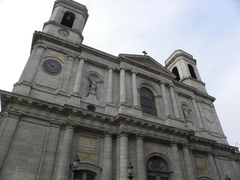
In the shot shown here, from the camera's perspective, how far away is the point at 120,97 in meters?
15.9

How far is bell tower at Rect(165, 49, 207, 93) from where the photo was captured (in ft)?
85.2

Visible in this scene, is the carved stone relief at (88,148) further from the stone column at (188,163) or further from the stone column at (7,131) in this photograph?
the stone column at (188,163)

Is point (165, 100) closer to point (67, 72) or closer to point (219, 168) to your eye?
point (219, 168)

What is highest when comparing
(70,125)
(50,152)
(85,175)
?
(70,125)

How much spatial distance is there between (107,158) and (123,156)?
1085 mm

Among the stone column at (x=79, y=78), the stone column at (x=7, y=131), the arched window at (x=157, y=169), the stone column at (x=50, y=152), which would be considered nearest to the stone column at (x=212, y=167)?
the arched window at (x=157, y=169)

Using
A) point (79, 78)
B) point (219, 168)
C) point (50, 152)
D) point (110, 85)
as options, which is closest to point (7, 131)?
point (50, 152)

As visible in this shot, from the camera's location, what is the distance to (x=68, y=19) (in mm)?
20984

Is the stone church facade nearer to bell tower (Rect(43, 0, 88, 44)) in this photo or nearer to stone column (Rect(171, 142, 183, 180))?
stone column (Rect(171, 142, 183, 180))

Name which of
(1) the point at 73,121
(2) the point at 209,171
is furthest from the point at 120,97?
(2) the point at 209,171

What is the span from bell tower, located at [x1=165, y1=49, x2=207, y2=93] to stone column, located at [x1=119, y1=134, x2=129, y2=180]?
52.6 ft

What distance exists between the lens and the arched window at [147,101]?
57.2 ft

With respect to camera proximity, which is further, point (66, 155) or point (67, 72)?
point (67, 72)

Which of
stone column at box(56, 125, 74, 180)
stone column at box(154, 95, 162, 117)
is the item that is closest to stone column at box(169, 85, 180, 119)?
stone column at box(154, 95, 162, 117)
